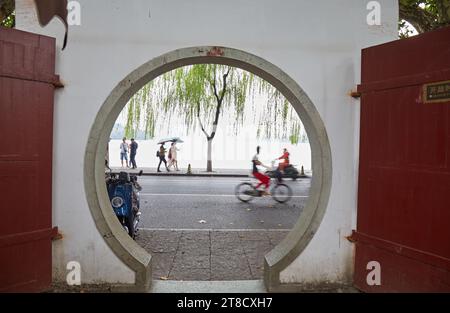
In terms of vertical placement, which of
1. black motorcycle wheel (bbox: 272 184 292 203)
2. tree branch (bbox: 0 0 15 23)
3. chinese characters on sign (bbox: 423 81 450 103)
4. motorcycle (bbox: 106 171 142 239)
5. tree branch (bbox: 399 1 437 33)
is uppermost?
tree branch (bbox: 399 1 437 33)

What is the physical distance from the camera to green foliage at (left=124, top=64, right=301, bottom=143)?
16812mm

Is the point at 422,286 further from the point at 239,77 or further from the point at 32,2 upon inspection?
the point at 239,77

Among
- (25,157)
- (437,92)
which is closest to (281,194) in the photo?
(437,92)

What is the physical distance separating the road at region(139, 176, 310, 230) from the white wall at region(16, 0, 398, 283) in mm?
3071

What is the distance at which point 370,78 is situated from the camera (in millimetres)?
3432

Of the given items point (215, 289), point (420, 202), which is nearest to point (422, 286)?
point (420, 202)

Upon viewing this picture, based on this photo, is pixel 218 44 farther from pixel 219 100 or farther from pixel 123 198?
pixel 219 100

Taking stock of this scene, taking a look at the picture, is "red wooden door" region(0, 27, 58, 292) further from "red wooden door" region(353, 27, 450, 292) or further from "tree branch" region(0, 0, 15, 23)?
"red wooden door" region(353, 27, 450, 292)

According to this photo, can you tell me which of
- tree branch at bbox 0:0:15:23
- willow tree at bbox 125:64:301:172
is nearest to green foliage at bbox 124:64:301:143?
willow tree at bbox 125:64:301:172

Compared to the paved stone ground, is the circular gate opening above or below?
above

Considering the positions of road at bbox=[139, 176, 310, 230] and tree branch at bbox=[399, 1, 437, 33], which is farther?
road at bbox=[139, 176, 310, 230]

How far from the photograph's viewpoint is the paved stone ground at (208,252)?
4219 millimetres

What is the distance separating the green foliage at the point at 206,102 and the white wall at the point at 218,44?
13.2 meters

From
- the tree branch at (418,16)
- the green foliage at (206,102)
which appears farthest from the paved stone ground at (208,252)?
the green foliage at (206,102)
